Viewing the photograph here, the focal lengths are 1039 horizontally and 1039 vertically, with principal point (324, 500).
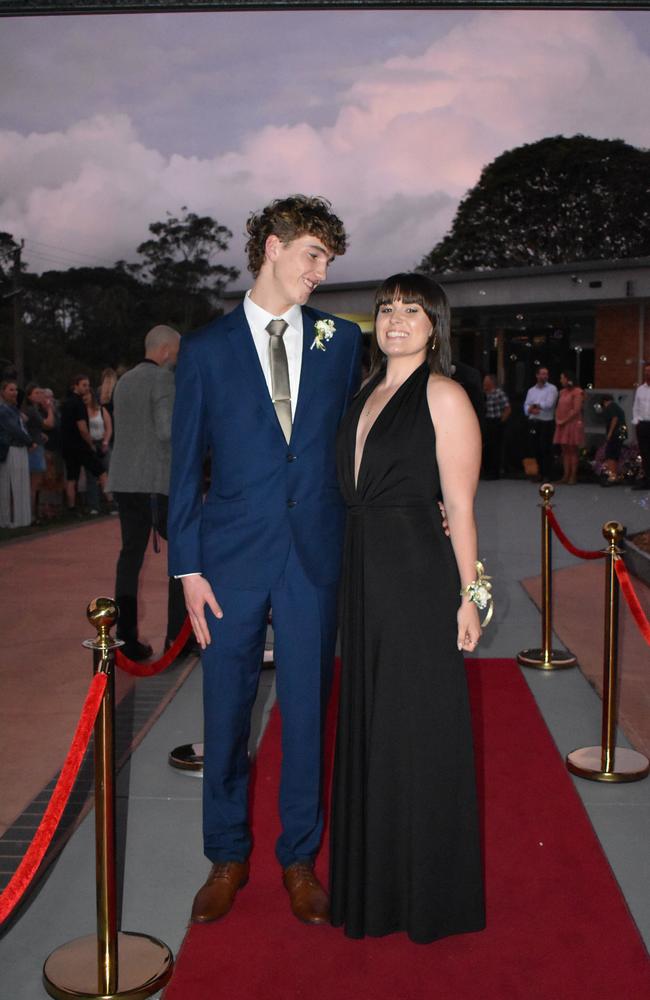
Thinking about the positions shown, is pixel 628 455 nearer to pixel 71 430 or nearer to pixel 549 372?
pixel 549 372

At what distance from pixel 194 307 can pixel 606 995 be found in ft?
167

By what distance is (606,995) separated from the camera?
2678 mm

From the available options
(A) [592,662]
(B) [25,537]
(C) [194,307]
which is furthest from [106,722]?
(C) [194,307]

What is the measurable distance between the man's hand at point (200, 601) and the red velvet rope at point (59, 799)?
51 centimetres

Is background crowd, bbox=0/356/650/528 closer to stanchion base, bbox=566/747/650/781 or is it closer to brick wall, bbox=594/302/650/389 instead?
brick wall, bbox=594/302/650/389

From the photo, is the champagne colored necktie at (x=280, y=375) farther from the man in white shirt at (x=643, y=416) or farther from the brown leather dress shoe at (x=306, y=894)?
the man in white shirt at (x=643, y=416)

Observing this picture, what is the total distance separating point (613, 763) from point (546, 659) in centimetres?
179

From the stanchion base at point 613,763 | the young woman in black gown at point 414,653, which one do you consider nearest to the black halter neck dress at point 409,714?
the young woman in black gown at point 414,653

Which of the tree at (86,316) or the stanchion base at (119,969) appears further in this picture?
the tree at (86,316)

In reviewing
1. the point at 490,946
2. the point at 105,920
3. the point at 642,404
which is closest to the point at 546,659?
the point at 490,946

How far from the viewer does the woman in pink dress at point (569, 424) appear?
17078 mm

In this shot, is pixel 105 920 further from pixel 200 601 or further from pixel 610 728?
pixel 610 728

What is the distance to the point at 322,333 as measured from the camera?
10.3ft

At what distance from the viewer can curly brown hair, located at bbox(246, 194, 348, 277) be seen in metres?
3.03
